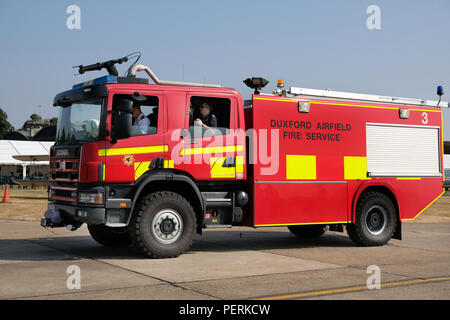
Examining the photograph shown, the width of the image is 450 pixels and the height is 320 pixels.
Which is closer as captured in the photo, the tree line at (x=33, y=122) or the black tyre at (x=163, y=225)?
the black tyre at (x=163, y=225)

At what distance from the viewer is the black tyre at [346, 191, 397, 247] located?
11.1 meters

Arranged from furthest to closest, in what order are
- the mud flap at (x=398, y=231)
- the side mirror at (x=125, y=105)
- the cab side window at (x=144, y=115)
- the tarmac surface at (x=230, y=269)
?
the mud flap at (x=398, y=231)
the cab side window at (x=144, y=115)
the side mirror at (x=125, y=105)
the tarmac surface at (x=230, y=269)

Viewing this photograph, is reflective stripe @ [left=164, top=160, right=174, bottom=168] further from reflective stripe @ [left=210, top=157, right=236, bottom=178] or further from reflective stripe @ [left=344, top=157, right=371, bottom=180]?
reflective stripe @ [left=344, top=157, right=371, bottom=180]

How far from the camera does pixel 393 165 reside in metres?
11.4

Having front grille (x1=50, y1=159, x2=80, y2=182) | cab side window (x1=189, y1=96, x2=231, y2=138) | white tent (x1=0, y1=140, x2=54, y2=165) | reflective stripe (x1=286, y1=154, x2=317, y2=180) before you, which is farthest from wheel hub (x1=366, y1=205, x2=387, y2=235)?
white tent (x1=0, y1=140, x2=54, y2=165)

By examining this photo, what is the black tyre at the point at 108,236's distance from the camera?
34.4 ft

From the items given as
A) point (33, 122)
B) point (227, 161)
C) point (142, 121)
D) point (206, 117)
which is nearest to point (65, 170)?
point (142, 121)

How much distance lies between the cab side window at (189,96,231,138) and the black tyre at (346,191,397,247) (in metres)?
3.52

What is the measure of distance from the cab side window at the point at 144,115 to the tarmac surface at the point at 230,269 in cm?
217

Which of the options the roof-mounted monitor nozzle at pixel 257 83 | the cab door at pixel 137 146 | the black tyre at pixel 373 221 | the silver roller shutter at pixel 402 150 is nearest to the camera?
the cab door at pixel 137 146

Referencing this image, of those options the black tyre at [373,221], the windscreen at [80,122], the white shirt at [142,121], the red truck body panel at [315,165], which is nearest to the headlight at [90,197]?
the windscreen at [80,122]

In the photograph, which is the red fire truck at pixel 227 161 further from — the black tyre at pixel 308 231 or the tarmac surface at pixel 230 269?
the black tyre at pixel 308 231
